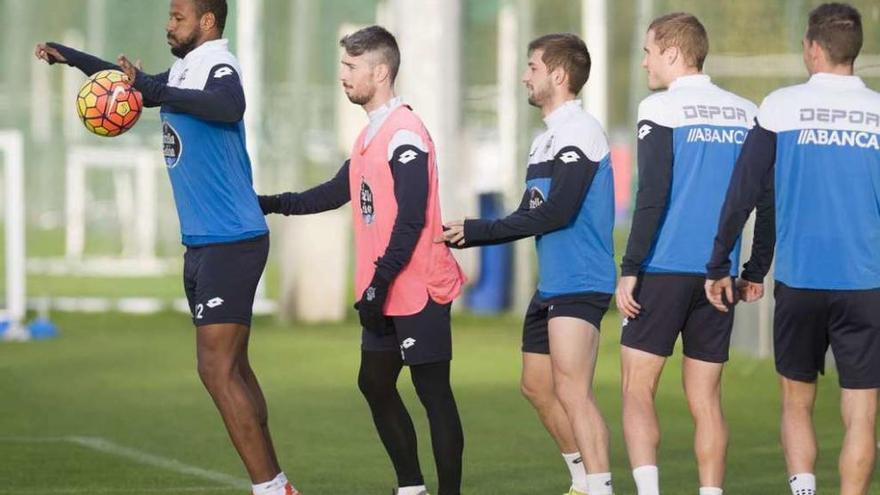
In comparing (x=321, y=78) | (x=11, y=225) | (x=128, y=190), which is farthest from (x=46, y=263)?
(x=11, y=225)

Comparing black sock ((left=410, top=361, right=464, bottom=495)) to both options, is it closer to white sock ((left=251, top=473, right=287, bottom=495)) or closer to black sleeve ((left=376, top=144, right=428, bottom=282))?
black sleeve ((left=376, top=144, right=428, bottom=282))

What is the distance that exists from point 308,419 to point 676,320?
538 cm

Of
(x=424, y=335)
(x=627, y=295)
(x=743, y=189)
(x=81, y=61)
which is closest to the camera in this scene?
(x=743, y=189)

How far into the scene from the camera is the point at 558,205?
8414 millimetres

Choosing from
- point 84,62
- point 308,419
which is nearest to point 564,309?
point 84,62

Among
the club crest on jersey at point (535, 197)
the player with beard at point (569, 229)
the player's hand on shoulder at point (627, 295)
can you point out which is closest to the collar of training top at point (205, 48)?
the player with beard at point (569, 229)

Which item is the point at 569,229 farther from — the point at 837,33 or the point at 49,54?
the point at 49,54

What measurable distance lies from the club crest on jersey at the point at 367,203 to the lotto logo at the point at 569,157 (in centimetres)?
85

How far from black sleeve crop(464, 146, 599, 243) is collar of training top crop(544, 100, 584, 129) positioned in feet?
0.66

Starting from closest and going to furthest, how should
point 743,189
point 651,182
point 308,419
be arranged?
point 743,189 < point 651,182 < point 308,419

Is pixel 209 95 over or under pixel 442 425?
over

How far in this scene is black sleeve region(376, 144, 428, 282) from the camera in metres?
8.34

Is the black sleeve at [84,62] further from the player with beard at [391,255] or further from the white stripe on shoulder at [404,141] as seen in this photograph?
the white stripe on shoulder at [404,141]

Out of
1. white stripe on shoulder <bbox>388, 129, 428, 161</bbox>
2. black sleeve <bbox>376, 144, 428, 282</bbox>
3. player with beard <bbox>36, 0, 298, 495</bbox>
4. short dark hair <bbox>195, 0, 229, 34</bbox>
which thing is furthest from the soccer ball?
black sleeve <bbox>376, 144, 428, 282</bbox>
